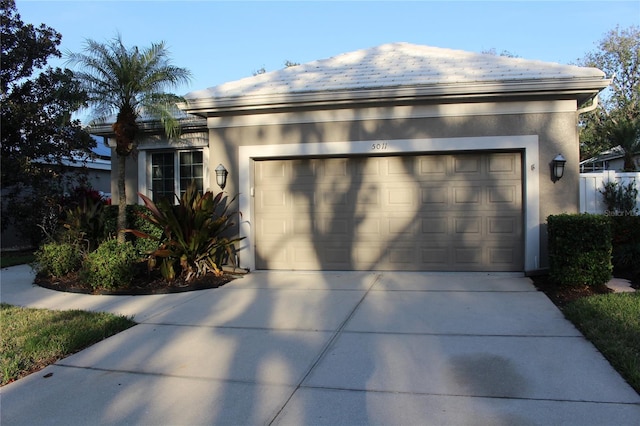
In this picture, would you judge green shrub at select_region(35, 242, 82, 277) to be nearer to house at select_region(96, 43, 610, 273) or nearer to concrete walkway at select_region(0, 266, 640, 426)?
concrete walkway at select_region(0, 266, 640, 426)

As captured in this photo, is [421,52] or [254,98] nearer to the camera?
[254,98]

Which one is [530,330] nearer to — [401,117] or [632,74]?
[401,117]

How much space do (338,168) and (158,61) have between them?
4140 millimetres

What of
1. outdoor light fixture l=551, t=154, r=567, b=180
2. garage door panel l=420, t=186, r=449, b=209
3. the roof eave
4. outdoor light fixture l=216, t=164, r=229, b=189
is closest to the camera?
the roof eave

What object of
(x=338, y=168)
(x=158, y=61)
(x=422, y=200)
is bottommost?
(x=422, y=200)

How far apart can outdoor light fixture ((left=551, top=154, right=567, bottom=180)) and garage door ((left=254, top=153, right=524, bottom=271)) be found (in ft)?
1.99

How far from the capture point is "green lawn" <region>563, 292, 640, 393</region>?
4.10m

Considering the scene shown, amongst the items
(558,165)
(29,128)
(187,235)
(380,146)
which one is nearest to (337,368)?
(187,235)

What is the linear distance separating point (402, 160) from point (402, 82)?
1477 mm

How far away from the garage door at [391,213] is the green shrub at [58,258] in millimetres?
3625

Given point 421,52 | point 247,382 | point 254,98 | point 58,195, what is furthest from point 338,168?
point 58,195

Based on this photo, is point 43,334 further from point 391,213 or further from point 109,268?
point 391,213

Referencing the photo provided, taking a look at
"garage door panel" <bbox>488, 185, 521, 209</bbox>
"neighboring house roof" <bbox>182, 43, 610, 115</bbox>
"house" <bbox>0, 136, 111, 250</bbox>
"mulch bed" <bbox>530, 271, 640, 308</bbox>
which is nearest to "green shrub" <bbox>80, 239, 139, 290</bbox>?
"neighboring house roof" <bbox>182, 43, 610, 115</bbox>

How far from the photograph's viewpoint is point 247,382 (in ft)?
13.5
